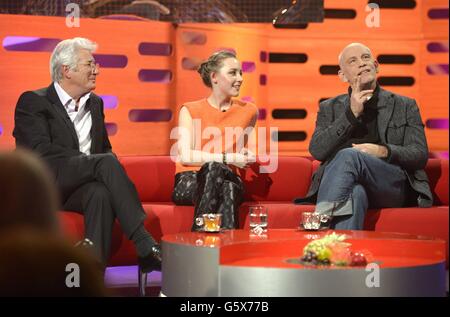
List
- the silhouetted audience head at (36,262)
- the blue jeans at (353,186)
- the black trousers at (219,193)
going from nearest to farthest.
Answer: the silhouetted audience head at (36,262) → the blue jeans at (353,186) → the black trousers at (219,193)

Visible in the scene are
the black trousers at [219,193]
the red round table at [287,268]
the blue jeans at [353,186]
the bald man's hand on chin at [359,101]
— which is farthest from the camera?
the bald man's hand on chin at [359,101]

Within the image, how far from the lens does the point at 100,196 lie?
3.63 meters

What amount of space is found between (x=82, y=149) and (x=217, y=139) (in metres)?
0.76

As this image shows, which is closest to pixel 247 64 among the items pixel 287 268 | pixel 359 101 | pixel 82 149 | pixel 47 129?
pixel 359 101

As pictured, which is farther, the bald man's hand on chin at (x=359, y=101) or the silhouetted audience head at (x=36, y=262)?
the bald man's hand on chin at (x=359, y=101)

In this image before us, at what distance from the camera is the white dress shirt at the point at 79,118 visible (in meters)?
4.01

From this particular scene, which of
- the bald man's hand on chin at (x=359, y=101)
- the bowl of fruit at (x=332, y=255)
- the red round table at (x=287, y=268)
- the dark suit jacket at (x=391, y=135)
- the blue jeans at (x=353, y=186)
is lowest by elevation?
the red round table at (x=287, y=268)

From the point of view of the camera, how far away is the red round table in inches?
102

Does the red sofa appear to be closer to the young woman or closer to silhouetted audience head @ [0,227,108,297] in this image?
the young woman

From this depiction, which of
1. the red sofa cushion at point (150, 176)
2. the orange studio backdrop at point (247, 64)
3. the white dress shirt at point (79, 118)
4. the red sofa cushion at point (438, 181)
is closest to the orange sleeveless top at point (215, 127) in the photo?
the red sofa cushion at point (150, 176)

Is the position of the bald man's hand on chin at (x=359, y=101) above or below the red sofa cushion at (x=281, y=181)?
above

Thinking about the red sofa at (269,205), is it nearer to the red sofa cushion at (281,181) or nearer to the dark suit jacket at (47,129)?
the red sofa cushion at (281,181)

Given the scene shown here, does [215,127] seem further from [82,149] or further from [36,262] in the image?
[36,262]
